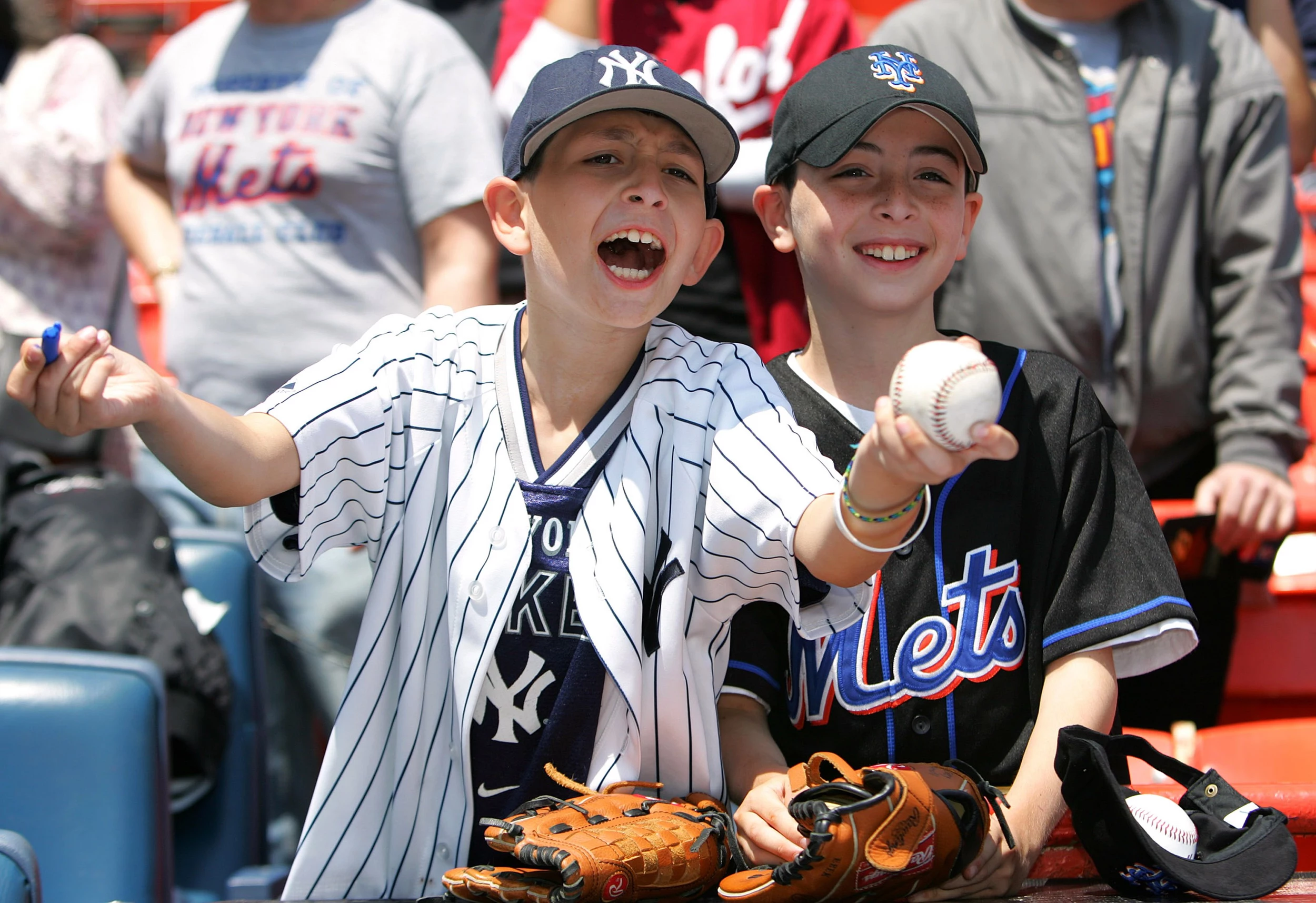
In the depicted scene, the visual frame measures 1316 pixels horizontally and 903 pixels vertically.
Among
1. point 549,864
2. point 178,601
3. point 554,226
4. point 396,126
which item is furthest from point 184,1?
point 549,864

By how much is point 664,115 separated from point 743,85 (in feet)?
3.86

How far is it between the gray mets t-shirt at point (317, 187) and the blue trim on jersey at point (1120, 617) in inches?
62.0

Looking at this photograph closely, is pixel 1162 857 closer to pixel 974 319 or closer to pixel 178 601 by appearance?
pixel 974 319

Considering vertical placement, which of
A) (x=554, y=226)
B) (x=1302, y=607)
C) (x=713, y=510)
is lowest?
(x=1302, y=607)

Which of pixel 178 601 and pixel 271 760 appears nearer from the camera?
pixel 178 601

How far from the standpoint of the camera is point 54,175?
10.4ft

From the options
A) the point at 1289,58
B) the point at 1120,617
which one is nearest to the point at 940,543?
the point at 1120,617

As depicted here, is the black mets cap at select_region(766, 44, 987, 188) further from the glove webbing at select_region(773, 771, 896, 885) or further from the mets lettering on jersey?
the glove webbing at select_region(773, 771, 896, 885)

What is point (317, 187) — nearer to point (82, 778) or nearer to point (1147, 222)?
point (82, 778)

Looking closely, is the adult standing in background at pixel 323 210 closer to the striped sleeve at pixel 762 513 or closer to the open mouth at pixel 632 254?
the open mouth at pixel 632 254

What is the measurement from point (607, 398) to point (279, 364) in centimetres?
130

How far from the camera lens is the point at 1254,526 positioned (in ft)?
7.95

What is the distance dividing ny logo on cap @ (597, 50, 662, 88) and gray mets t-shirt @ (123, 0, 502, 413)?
1.16 m

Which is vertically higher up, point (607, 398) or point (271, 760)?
point (607, 398)
